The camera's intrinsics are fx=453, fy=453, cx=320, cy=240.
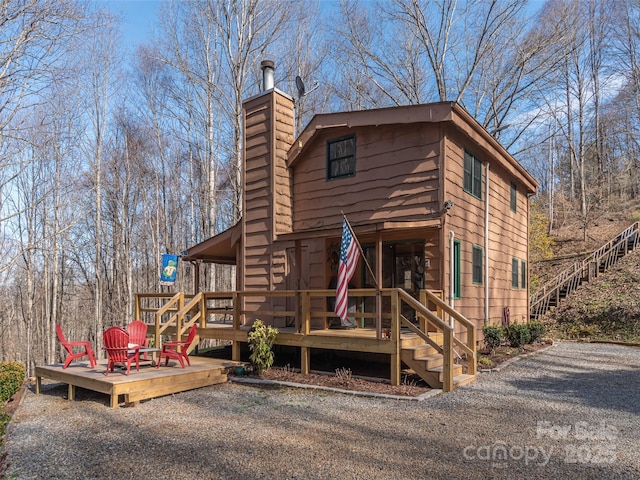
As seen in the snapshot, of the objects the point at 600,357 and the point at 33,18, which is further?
the point at 600,357

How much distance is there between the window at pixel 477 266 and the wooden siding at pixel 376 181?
2.23m

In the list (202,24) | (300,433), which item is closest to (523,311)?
(300,433)

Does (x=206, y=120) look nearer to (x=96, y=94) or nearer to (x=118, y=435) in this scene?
(x=96, y=94)

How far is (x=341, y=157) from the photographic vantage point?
1059 cm

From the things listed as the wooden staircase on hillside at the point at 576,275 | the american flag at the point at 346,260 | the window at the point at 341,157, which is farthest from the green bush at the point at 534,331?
the american flag at the point at 346,260

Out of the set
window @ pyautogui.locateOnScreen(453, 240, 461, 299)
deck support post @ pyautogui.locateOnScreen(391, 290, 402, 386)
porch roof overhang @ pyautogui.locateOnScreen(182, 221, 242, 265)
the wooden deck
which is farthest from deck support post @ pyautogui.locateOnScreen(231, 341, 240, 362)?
window @ pyautogui.locateOnScreen(453, 240, 461, 299)

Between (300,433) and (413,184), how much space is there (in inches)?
227

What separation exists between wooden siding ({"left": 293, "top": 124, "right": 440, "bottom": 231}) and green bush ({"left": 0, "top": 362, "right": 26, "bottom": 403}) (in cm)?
634

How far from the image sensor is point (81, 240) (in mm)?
23625

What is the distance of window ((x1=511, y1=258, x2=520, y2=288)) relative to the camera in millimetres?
13297

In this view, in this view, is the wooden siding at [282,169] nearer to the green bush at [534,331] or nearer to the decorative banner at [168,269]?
the decorative banner at [168,269]

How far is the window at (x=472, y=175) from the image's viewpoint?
10.2 m

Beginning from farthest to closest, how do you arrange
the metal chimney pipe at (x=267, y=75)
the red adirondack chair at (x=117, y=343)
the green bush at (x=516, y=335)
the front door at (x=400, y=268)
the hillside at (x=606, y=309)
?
the hillside at (x=606, y=309) < the metal chimney pipe at (x=267, y=75) < the green bush at (x=516, y=335) < the front door at (x=400, y=268) < the red adirondack chair at (x=117, y=343)

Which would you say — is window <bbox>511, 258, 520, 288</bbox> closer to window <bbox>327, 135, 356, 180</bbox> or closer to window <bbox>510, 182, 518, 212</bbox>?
window <bbox>510, 182, 518, 212</bbox>
